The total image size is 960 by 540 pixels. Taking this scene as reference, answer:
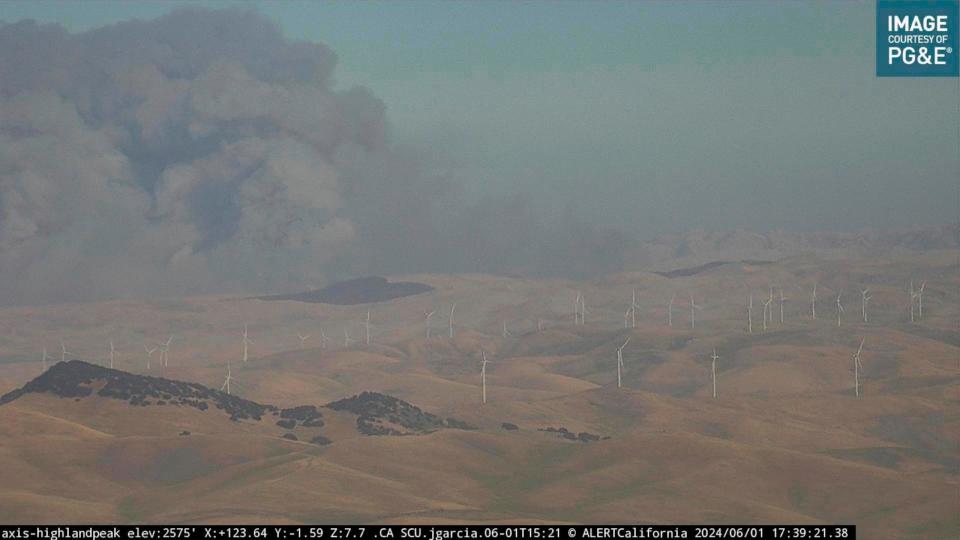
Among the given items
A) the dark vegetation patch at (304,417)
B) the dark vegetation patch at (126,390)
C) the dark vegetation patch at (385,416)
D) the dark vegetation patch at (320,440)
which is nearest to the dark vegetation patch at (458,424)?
the dark vegetation patch at (385,416)

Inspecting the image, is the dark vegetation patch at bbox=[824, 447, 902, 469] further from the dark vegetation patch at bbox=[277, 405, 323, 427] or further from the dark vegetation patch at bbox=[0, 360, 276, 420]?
the dark vegetation patch at bbox=[0, 360, 276, 420]

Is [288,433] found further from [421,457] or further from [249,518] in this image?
[249,518]

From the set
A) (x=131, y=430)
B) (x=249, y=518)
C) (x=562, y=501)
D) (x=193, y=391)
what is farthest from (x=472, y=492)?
(x=193, y=391)

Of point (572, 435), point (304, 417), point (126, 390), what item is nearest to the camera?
point (126, 390)

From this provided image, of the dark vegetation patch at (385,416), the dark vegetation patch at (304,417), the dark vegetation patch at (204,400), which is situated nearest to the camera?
the dark vegetation patch at (204,400)

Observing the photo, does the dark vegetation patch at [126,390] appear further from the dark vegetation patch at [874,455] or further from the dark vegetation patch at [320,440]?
the dark vegetation patch at [874,455]

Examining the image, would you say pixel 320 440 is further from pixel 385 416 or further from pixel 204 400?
pixel 204 400

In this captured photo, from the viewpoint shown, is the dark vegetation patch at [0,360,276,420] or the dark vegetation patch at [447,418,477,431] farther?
the dark vegetation patch at [447,418,477,431]

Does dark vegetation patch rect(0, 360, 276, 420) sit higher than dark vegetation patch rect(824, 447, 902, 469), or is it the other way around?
dark vegetation patch rect(0, 360, 276, 420)

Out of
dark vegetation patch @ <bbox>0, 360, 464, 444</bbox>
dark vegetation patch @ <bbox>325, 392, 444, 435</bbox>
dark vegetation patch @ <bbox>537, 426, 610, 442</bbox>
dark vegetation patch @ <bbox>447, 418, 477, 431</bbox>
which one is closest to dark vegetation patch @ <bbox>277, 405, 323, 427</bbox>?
dark vegetation patch @ <bbox>0, 360, 464, 444</bbox>

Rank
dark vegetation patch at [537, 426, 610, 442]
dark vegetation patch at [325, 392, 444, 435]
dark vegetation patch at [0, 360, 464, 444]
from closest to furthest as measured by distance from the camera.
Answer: dark vegetation patch at [0, 360, 464, 444], dark vegetation patch at [325, 392, 444, 435], dark vegetation patch at [537, 426, 610, 442]

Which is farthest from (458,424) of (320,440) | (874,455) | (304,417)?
(874,455)
